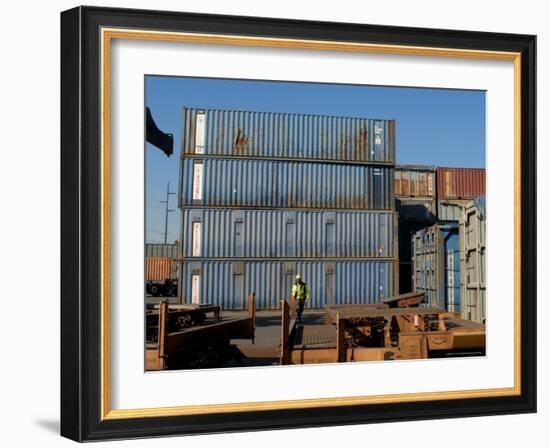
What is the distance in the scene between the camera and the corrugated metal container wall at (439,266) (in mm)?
13273

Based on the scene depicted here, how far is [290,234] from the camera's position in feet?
58.9

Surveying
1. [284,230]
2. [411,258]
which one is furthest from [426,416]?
[284,230]

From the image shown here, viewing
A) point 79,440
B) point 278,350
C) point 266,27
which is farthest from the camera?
point 278,350


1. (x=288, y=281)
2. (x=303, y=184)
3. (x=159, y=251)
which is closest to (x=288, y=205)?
(x=303, y=184)

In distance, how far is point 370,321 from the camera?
38.8ft

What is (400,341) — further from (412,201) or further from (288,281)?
(412,201)

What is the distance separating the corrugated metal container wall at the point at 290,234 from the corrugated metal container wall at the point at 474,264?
199 inches

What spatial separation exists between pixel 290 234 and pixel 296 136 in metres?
2.53

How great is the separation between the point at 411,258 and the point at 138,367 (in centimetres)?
1077

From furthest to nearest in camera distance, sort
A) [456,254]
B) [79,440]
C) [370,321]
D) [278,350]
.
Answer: [456,254], [370,321], [278,350], [79,440]

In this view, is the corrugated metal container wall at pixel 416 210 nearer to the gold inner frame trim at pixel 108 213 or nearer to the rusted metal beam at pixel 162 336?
the gold inner frame trim at pixel 108 213

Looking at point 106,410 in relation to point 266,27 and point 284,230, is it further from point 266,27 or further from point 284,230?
point 284,230

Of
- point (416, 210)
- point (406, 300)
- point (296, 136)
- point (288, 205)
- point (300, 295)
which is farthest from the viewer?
point (288, 205)

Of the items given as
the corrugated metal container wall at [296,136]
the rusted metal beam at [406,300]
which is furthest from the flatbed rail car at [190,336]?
the corrugated metal container wall at [296,136]
